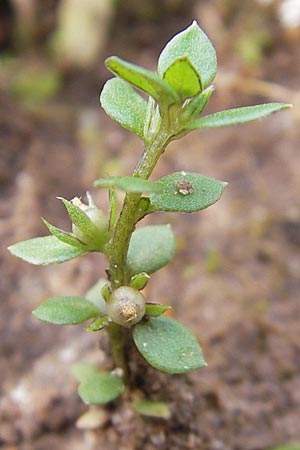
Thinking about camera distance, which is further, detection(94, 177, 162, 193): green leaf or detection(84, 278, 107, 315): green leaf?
detection(84, 278, 107, 315): green leaf

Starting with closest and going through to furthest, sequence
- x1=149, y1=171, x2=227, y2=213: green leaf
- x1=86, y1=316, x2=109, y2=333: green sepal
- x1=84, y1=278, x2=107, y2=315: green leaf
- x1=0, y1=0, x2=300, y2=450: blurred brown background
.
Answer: x1=149, y1=171, x2=227, y2=213: green leaf → x1=86, y1=316, x2=109, y2=333: green sepal → x1=84, y1=278, x2=107, y2=315: green leaf → x1=0, y1=0, x2=300, y2=450: blurred brown background

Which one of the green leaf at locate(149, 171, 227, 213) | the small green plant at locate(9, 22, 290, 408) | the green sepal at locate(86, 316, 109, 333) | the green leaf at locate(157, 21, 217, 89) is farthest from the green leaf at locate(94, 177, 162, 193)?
the green sepal at locate(86, 316, 109, 333)

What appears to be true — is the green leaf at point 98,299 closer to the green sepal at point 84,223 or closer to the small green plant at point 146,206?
the small green plant at point 146,206

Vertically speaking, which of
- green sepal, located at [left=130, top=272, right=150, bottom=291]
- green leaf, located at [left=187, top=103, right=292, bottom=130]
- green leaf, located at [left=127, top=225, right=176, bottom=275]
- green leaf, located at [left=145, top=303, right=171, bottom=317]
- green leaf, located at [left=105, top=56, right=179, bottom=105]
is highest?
green leaf, located at [left=105, top=56, right=179, bottom=105]

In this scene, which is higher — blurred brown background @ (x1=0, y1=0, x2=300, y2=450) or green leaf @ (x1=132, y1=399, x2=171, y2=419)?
blurred brown background @ (x1=0, y1=0, x2=300, y2=450)

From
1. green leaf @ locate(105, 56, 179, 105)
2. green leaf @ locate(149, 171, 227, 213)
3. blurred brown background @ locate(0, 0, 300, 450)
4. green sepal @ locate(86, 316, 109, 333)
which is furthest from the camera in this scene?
blurred brown background @ locate(0, 0, 300, 450)

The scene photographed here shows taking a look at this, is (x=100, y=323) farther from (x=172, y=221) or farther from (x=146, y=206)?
(x=172, y=221)

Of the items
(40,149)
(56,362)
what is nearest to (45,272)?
(56,362)

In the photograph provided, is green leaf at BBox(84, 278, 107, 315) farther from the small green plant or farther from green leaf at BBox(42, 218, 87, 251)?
green leaf at BBox(42, 218, 87, 251)

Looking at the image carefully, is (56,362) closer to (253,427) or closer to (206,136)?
(253,427)

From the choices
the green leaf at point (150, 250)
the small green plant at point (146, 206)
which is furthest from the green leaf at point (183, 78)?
the green leaf at point (150, 250)
